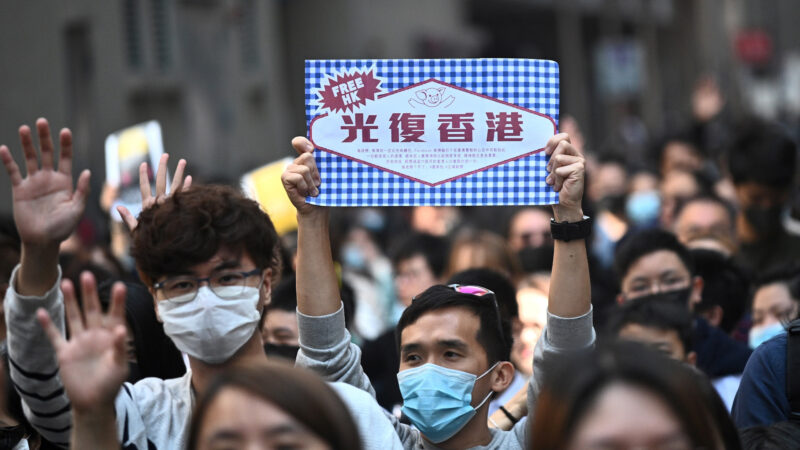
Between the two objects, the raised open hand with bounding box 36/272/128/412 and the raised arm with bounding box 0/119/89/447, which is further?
the raised arm with bounding box 0/119/89/447

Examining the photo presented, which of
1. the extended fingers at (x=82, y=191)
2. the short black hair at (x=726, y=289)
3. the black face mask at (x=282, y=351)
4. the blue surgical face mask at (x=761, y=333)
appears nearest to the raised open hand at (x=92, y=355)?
the extended fingers at (x=82, y=191)

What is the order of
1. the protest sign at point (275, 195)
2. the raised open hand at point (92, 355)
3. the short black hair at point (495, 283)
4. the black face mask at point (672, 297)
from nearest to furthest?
the raised open hand at point (92, 355) < the black face mask at point (672, 297) < the short black hair at point (495, 283) < the protest sign at point (275, 195)

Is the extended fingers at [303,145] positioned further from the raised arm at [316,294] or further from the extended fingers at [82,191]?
the extended fingers at [82,191]

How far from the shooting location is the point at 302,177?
3.82 meters

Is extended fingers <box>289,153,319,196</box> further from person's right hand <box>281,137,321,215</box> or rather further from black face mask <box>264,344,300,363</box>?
black face mask <box>264,344,300,363</box>

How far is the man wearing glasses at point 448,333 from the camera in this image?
12.1 ft

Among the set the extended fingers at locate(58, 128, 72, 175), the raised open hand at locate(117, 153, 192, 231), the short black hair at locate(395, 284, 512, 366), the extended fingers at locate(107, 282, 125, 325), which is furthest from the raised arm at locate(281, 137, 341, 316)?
the extended fingers at locate(107, 282, 125, 325)

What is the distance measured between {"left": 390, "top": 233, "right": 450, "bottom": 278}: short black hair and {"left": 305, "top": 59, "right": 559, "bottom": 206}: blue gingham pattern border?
3.86m

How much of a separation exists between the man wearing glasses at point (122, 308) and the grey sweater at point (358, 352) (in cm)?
20

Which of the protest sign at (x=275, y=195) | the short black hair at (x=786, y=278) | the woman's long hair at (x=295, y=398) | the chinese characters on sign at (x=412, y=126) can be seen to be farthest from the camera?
the protest sign at (x=275, y=195)

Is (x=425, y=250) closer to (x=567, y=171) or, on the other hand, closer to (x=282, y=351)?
(x=282, y=351)

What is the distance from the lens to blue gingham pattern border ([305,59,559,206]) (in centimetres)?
385

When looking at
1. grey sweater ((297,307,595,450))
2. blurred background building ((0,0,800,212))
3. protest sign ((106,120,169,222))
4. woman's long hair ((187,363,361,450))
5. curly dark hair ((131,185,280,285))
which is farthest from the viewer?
blurred background building ((0,0,800,212))

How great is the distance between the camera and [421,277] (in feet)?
25.0
